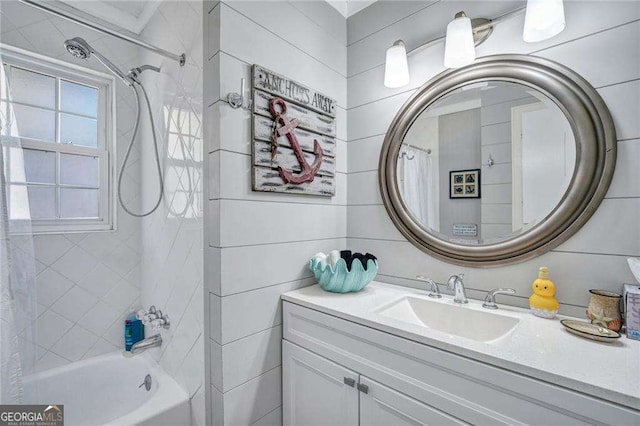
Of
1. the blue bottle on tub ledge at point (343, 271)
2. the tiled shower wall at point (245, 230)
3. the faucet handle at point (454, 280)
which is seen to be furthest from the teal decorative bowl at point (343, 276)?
the faucet handle at point (454, 280)

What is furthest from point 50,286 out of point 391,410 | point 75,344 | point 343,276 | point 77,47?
point 391,410

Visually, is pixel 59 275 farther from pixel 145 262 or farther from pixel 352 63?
pixel 352 63

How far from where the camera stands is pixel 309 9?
1550 mm

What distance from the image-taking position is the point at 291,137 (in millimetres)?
1360

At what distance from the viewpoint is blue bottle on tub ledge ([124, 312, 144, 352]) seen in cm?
187

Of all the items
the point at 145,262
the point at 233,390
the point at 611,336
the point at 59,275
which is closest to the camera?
the point at 611,336

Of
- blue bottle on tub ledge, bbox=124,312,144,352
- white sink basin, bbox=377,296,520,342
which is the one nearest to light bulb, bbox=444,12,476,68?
white sink basin, bbox=377,296,520,342

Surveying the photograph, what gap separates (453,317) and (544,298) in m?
0.35

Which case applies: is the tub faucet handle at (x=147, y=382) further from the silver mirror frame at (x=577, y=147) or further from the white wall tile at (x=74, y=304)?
the silver mirror frame at (x=577, y=147)

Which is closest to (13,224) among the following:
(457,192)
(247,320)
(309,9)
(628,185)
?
(247,320)

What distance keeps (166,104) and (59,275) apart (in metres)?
1.25

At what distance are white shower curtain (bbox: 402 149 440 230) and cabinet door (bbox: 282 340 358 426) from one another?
33.0 inches

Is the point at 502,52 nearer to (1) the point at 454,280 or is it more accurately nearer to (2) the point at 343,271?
(1) the point at 454,280

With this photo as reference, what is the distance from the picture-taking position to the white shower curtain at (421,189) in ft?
4.75
